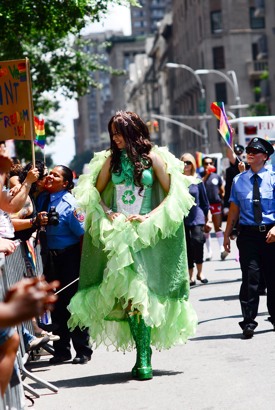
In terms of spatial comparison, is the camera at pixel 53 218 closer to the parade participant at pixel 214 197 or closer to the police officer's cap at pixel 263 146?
the police officer's cap at pixel 263 146

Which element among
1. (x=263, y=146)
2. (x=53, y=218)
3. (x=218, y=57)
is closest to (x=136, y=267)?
(x=53, y=218)

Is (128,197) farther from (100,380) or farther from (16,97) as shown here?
(16,97)

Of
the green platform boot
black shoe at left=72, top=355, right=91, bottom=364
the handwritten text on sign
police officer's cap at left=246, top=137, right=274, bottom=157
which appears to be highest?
the handwritten text on sign

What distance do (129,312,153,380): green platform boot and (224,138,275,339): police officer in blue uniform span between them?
6.79 ft

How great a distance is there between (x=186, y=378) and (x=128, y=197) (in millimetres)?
1435

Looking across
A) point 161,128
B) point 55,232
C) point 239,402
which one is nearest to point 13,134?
point 55,232

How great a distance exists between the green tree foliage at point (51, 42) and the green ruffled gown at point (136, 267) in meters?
9.49

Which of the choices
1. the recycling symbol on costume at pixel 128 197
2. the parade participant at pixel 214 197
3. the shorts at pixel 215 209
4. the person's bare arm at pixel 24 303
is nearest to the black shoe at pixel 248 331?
the recycling symbol on costume at pixel 128 197

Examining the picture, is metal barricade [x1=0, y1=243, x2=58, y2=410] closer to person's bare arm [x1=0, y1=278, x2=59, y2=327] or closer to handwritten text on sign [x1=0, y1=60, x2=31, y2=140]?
handwritten text on sign [x1=0, y1=60, x2=31, y2=140]

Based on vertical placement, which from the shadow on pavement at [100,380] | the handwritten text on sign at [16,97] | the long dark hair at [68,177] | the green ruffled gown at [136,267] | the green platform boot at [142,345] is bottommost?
the shadow on pavement at [100,380]

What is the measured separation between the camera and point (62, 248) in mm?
10227

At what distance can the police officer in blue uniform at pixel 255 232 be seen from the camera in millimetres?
10648

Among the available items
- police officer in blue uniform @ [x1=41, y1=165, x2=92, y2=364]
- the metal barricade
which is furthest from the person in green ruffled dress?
police officer in blue uniform @ [x1=41, y1=165, x2=92, y2=364]

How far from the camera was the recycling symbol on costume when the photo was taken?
345 inches
